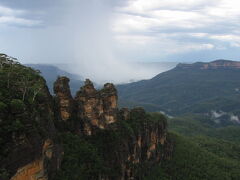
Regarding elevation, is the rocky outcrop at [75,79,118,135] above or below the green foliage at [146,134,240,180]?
above

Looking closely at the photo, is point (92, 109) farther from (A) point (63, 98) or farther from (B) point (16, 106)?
(B) point (16, 106)

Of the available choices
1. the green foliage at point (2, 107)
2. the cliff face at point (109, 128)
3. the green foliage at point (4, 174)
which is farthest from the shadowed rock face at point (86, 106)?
the green foliage at point (4, 174)

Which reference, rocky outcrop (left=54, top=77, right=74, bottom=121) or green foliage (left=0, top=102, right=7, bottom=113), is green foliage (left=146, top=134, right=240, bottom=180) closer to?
→ rocky outcrop (left=54, top=77, right=74, bottom=121)

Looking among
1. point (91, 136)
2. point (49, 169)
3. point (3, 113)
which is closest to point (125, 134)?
point (91, 136)

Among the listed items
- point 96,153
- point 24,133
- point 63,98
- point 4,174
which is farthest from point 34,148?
point 63,98

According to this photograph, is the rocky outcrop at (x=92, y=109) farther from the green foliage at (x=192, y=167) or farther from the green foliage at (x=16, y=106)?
the green foliage at (x=16, y=106)

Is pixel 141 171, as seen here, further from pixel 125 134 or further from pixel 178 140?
pixel 178 140

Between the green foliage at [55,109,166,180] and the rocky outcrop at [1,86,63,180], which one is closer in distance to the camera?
the rocky outcrop at [1,86,63,180]

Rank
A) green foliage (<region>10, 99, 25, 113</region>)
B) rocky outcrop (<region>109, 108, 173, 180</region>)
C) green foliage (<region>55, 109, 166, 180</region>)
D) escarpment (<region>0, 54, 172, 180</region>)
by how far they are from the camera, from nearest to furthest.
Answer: escarpment (<region>0, 54, 172, 180</region>) < green foliage (<region>10, 99, 25, 113</region>) < green foliage (<region>55, 109, 166, 180</region>) < rocky outcrop (<region>109, 108, 173, 180</region>)

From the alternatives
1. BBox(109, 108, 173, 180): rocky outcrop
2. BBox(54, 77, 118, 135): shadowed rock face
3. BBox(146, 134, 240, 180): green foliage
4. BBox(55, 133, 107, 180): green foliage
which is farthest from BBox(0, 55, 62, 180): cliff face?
BBox(146, 134, 240, 180): green foliage

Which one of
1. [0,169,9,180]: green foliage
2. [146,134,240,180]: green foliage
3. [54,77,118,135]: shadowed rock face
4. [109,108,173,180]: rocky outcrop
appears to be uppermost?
[54,77,118,135]: shadowed rock face

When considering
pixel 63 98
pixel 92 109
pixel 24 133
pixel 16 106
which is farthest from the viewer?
pixel 92 109

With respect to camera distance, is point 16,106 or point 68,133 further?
point 68,133

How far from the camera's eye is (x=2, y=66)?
38.5 m
